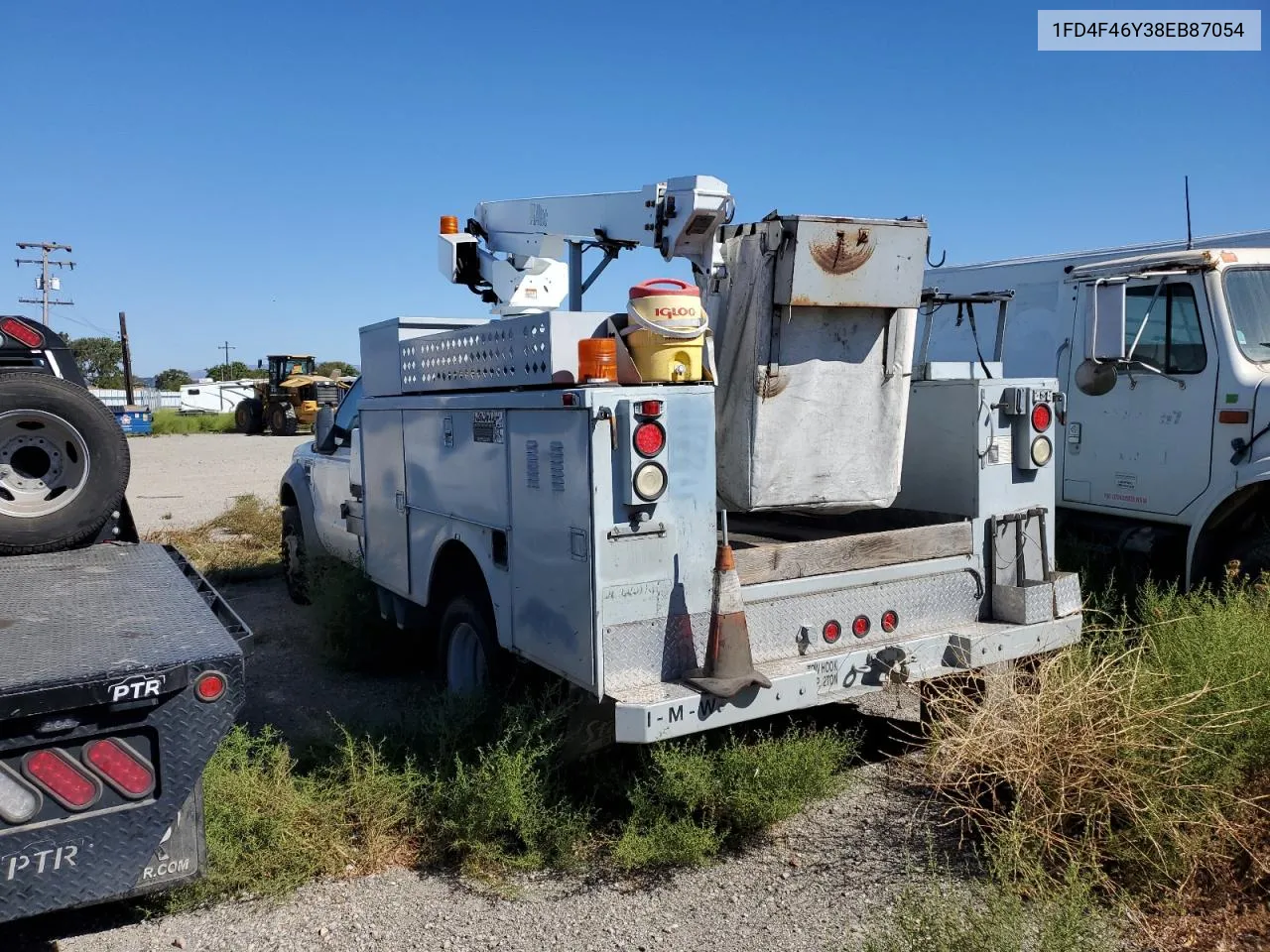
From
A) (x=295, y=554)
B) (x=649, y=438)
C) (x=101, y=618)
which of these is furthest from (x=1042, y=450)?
(x=295, y=554)

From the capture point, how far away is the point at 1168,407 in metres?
6.86

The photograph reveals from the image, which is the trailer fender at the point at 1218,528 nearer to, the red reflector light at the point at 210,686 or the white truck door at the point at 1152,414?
the white truck door at the point at 1152,414

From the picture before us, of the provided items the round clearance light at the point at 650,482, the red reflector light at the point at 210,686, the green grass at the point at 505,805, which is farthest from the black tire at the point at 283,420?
the red reflector light at the point at 210,686

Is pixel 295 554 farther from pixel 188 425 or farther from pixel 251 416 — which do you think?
pixel 188 425

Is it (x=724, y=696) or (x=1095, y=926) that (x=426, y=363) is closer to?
(x=724, y=696)

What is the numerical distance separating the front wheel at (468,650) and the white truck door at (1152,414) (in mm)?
4588

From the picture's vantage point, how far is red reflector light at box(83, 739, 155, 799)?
302 centimetres

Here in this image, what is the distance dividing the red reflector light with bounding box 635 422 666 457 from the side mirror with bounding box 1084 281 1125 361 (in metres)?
3.96

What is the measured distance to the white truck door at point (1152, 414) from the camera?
21.9 feet

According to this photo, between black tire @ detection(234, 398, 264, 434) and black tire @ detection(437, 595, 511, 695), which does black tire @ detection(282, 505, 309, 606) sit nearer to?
black tire @ detection(437, 595, 511, 695)

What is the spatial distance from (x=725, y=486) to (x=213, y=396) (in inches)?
2471

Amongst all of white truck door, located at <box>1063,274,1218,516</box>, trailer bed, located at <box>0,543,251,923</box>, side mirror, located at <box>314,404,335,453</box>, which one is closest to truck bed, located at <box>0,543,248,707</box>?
trailer bed, located at <box>0,543,251,923</box>

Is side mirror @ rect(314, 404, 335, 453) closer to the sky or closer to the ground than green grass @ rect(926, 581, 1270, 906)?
closer to the sky

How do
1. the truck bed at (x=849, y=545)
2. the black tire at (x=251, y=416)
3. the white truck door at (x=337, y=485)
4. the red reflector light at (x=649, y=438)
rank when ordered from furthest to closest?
the black tire at (x=251, y=416)
the white truck door at (x=337, y=485)
the truck bed at (x=849, y=545)
the red reflector light at (x=649, y=438)
